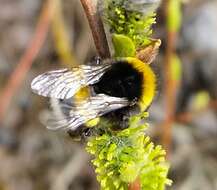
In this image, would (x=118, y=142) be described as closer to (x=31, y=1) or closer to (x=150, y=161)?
(x=150, y=161)

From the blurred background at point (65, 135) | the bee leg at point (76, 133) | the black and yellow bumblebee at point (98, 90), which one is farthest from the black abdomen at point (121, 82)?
the blurred background at point (65, 135)

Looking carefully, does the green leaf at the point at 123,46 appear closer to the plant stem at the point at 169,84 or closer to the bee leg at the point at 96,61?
the bee leg at the point at 96,61

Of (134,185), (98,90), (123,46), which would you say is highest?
(123,46)

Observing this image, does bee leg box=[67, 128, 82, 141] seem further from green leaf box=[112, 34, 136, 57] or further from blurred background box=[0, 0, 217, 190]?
blurred background box=[0, 0, 217, 190]

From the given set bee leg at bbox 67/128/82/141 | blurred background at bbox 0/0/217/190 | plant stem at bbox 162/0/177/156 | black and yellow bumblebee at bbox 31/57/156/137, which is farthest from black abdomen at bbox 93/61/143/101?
blurred background at bbox 0/0/217/190

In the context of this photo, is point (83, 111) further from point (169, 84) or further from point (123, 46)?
point (169, 84)

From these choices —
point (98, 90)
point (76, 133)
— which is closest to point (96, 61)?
point (98, 90)
